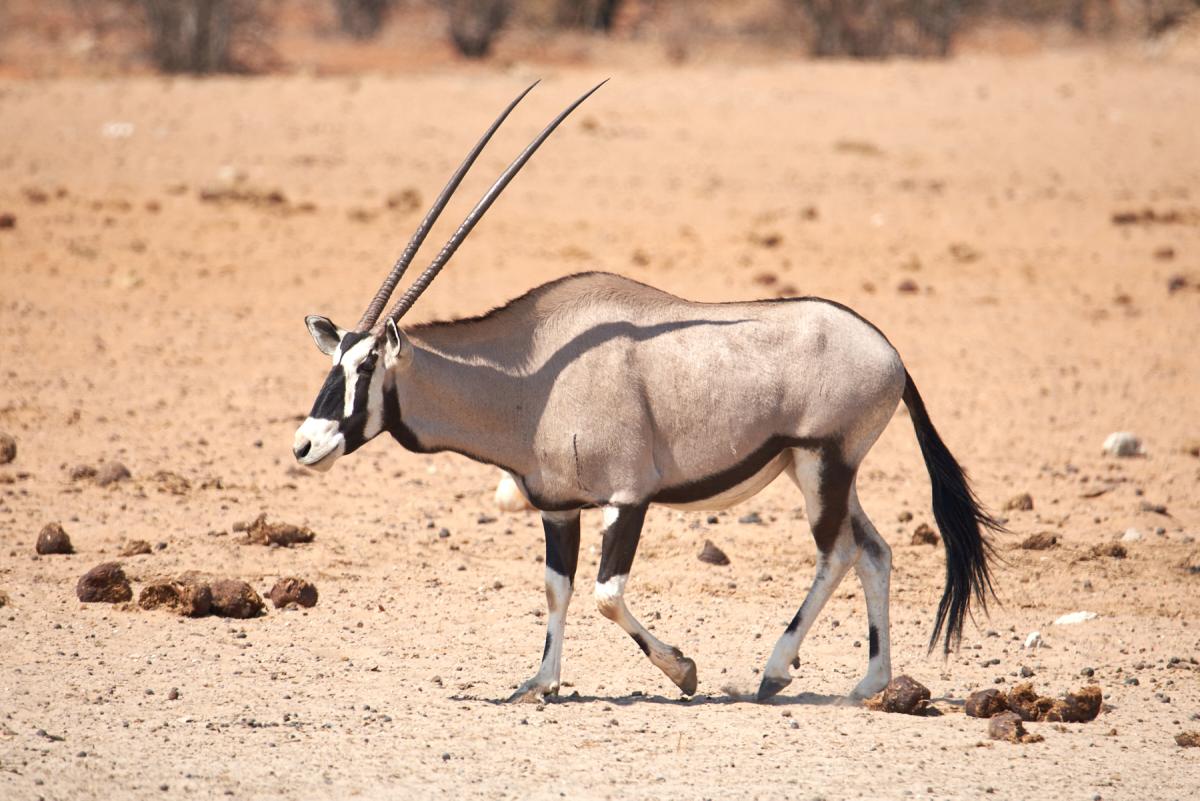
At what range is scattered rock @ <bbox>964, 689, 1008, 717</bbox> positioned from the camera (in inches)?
260

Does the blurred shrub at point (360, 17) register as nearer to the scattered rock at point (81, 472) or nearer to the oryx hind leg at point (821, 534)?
the scattered rock at point (81, 472)

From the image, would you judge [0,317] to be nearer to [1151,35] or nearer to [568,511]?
[568,511]

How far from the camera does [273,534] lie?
9.05 meters

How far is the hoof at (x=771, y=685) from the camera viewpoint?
677cm

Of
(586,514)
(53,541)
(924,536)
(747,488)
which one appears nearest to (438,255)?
(747,488)

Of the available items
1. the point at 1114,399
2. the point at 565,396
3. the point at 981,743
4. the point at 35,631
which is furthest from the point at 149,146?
the point at 981,743

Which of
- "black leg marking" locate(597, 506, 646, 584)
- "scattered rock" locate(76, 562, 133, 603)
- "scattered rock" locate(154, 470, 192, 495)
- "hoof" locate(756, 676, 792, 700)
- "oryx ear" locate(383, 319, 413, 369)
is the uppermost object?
"oryx ear" locate(383, 319, 413, 369)

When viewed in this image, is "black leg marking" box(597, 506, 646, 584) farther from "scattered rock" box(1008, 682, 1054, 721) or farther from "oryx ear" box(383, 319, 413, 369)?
"scattered rock" box(1008, 682, 1054, 721)

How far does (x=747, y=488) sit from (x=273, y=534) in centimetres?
320

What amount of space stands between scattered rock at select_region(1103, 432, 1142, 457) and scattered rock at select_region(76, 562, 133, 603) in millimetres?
6295

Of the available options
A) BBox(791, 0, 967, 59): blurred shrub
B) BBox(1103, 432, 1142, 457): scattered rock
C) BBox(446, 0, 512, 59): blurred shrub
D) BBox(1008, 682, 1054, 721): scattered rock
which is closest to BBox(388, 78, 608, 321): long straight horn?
BBox(1008, 682, 1054, 721): scattered rock

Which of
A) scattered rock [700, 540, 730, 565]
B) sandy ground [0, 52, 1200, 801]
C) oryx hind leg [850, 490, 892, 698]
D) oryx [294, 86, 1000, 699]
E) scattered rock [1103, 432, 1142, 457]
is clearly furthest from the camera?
scattered rock [1103, 432, 1142, 457]

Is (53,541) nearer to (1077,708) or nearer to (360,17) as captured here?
(1077,708)

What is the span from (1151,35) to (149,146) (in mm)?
14574
